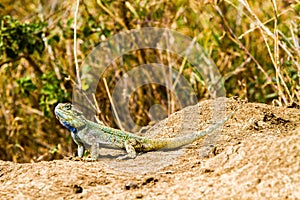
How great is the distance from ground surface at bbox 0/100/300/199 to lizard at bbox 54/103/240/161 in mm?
48

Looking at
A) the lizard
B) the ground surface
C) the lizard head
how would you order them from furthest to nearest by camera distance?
the lizard head → the lizard → the ground surface

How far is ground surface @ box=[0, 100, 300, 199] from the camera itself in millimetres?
2373

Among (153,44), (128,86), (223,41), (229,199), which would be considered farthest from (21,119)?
(229,199)

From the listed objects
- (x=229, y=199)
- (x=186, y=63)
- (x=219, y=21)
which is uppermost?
(x=219, y=21)

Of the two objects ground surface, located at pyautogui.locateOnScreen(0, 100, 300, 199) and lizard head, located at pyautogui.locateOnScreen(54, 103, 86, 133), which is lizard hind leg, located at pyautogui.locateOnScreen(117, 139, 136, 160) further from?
lizard head, located at pyautogui.locateOnScreen(54, 103, 86, 133)

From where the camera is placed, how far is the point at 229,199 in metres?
2.29

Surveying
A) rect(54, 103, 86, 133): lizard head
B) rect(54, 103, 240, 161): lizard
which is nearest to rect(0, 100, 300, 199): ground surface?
rect(54, 103, 240, 161): lizard

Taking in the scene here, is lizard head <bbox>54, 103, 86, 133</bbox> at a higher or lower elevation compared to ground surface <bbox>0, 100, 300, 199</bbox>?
higher

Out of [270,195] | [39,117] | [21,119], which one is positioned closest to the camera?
[270,195]

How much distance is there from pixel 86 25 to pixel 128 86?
775 mm

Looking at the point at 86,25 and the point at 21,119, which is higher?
the point at 86,25

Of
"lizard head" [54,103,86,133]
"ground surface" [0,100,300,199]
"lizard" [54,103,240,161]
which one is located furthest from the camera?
"lizard head" [54,103,86,133]

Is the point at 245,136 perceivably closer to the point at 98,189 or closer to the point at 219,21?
the point at 98,189

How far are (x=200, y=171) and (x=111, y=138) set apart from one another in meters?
0.93
